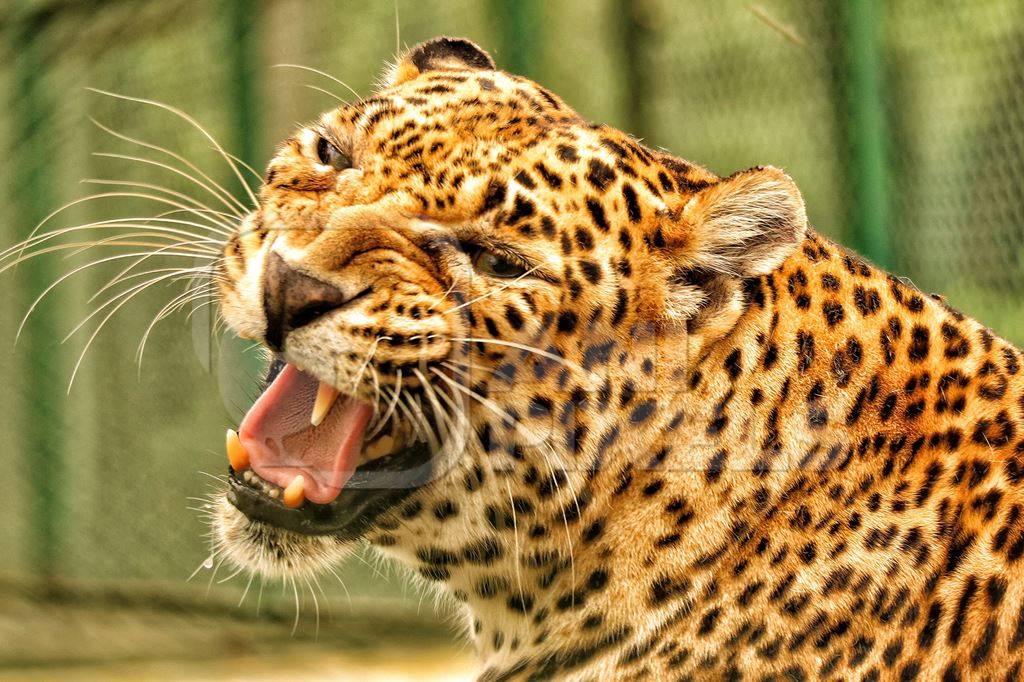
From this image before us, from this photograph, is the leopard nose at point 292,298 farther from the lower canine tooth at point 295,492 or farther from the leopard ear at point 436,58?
the leopard ear at point 436,58

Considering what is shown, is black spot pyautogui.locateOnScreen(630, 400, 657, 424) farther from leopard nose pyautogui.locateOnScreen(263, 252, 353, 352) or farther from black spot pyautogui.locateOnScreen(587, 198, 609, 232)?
leopard nose pyautogui.locateOnScreen(263, 252, 353, 352)

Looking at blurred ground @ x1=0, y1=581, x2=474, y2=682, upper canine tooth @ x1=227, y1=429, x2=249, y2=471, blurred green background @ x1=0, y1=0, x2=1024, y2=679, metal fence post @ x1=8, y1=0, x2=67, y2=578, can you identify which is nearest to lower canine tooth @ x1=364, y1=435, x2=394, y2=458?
upper canine tooth @ x1=227, y1=429, x2=249, y2=471

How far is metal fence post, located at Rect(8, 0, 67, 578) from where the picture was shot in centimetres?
677

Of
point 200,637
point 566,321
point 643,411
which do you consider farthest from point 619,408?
point 200,637

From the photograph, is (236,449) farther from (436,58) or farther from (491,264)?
(436,58)

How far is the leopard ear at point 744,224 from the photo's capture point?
2.96 meters

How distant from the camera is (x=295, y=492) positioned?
3070mm

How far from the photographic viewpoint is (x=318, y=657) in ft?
23.6

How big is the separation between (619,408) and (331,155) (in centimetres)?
103

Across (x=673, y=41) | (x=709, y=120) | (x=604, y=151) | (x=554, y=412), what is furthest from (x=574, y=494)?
(x=673, y=41)

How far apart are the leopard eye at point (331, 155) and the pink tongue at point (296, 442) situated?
1.84 ft

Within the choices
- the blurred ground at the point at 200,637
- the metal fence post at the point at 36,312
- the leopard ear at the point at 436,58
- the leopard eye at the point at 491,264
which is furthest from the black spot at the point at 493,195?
the metal fence post at the point at 36,312

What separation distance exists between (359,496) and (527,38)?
430cm

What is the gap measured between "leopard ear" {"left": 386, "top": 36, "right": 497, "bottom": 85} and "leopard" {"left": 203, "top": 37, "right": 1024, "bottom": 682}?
0.35 m
